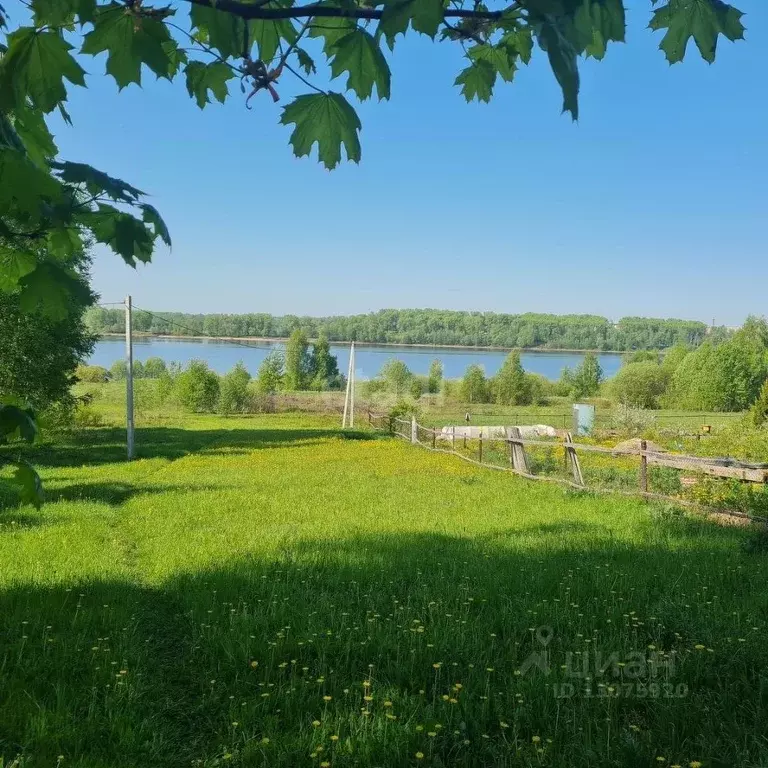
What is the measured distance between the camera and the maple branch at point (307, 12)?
1.54m

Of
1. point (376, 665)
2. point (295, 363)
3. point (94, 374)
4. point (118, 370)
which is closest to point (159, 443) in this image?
point (376, 665)

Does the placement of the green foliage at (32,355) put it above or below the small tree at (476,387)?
above

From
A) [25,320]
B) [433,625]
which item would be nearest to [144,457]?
[25,320]

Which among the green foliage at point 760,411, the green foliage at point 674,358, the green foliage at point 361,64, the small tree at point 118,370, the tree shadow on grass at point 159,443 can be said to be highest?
the green foliage at point 361,64

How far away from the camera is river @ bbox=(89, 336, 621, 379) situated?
40219mm

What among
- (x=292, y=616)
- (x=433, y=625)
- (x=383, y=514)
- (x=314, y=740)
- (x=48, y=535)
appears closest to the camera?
(x=314, y=740)

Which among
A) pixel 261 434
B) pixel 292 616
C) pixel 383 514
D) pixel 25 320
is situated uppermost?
pixel 25 320

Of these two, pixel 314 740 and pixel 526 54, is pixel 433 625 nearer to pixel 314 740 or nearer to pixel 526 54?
pixel 314 740

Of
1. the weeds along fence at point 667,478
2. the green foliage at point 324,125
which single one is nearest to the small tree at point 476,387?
the weeds along fence at point 667,478

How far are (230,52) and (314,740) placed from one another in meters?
3.18

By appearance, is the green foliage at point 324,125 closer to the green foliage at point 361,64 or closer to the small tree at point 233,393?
the green foliage at point 361,64

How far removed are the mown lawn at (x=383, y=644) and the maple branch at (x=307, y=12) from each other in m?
3.08

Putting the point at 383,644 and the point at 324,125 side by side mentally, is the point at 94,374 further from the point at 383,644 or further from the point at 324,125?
the point at 324,125

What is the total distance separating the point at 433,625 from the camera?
5.03m
